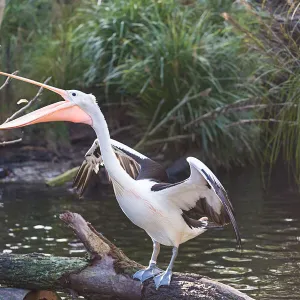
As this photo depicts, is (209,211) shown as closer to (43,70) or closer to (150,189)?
(150,189)

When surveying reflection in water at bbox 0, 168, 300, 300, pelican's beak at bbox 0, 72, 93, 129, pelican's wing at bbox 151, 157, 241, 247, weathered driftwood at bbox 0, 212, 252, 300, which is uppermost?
pelican's beak at bbox 0, 72, 93, 129

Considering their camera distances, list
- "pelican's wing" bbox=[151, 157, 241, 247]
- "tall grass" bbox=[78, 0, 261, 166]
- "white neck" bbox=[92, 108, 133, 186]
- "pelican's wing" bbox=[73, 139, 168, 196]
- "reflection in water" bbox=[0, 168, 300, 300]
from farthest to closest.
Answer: "tall grass" bbox=[78, 0, 261, 166] < "reflection in water" bbox=[0, 168, 300, 300] < "pelican's wing" bbox=[73, 139, 168, 196] < "white neck" bbox=[92, 108, 133, 186] < "pelican's wing" bbox=[151, 157, 241, 247]

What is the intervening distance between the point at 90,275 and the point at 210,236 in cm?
391

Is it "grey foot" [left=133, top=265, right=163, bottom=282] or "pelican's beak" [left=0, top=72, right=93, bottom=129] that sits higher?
"pelican's beak" [left=0, top=72, right=93, bottom=129]

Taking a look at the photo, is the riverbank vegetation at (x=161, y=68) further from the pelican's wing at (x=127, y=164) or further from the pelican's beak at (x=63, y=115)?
the pelican's beak at (x=63, y=115)

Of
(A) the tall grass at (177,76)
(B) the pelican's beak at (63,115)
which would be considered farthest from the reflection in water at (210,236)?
(B) the pelican's beak at (63,115)

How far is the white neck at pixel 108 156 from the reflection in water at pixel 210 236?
6.45 ft

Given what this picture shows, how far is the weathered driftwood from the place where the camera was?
5527 mm

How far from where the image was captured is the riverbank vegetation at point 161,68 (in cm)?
1368

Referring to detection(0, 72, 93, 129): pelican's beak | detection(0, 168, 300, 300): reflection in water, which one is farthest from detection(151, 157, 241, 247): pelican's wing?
detection(0, 168, 300, 300): reflection in water

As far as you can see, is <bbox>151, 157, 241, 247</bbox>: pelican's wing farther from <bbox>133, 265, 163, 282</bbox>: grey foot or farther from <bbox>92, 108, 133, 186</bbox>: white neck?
<bbox>133, 265, 163, 282</bbox>: grey foot

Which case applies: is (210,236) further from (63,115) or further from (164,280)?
(63,115)

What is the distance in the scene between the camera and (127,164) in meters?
6.29

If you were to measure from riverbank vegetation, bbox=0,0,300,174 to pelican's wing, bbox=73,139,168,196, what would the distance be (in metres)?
6.57
